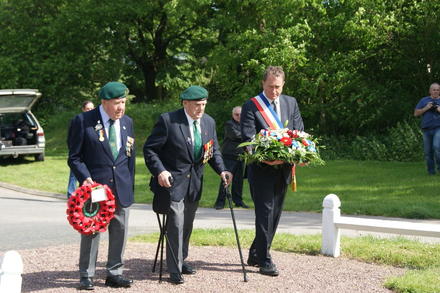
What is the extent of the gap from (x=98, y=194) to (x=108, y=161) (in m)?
A: 0.45

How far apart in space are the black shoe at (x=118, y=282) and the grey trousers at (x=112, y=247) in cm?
5

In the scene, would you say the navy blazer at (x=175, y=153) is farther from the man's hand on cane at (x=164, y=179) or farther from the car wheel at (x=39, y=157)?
the car wheel at (x=39, y=157)

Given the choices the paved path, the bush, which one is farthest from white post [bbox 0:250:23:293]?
the bush

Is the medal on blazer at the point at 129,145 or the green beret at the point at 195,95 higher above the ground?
the green beret at the point at 195,95

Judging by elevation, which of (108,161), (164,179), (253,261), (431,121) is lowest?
(253,261)

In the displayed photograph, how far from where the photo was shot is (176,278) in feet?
23.3

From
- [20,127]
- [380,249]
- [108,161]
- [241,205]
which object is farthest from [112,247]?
[20,127]

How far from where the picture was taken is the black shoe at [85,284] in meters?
6.79

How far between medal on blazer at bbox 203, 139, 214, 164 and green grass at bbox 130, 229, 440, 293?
72.9 inches

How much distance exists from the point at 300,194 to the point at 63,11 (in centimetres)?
2380

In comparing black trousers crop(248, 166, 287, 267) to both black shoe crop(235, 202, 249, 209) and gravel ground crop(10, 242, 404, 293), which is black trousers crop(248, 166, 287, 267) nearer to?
gravel ground crop(10, 242, 404, 293)

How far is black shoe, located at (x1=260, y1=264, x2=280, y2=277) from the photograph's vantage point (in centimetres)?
732

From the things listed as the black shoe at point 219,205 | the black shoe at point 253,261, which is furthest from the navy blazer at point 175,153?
the black shoe at point 219,205

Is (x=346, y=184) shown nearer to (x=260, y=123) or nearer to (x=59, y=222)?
(x=59, y=222)
